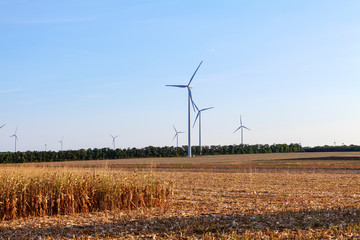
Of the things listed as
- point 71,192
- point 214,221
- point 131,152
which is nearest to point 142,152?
point 131,152

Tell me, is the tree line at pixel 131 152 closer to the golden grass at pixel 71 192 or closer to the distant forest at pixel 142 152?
the distant forest at pixel 142 152

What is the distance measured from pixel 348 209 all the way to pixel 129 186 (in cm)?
984

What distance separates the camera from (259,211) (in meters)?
16.7

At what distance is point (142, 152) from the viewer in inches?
4350

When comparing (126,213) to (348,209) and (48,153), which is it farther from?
(48,153)

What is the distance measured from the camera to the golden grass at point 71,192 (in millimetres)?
16625

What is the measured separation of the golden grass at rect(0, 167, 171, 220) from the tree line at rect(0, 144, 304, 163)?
80.3 m

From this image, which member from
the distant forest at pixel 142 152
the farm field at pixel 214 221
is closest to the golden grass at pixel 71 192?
the farm field at pixel 214 221

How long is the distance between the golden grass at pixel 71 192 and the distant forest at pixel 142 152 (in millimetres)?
80265

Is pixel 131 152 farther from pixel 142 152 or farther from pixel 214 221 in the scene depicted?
pixel 214 221

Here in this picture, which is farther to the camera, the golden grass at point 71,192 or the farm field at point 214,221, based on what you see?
the golden grass at point 71,192

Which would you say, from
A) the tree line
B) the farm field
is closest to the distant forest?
the tree line

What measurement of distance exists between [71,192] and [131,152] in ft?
302

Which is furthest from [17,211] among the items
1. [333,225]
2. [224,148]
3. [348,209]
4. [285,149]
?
[285,149]
